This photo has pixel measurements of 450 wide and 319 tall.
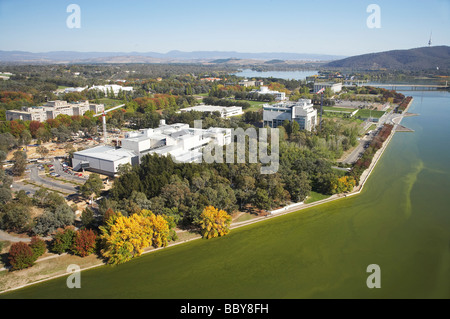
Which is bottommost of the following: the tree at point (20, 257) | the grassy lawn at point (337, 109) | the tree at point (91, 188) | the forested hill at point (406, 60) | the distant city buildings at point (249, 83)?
the tree at point (20, 257)

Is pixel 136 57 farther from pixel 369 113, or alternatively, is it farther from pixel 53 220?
pixel 53 220

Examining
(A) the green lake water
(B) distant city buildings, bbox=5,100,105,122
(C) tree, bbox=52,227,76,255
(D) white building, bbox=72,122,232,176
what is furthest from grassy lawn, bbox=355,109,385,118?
(C) tree, bbox=52,227,76,255

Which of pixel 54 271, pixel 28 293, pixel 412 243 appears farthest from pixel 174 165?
pixel 412 243

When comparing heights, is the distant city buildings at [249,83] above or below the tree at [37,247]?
above

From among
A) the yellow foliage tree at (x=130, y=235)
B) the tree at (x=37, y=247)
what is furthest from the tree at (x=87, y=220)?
the tree at (x=37, y=247)

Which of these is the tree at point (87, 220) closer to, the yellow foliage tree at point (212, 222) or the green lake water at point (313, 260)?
the green lake water at point (313, 260)

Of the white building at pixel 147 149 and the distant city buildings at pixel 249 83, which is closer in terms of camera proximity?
the white building at pixel 147 149

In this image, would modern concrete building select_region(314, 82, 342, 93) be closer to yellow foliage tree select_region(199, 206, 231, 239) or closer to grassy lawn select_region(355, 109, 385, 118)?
grassy lawn select_region(355, 109, 385, 118)
